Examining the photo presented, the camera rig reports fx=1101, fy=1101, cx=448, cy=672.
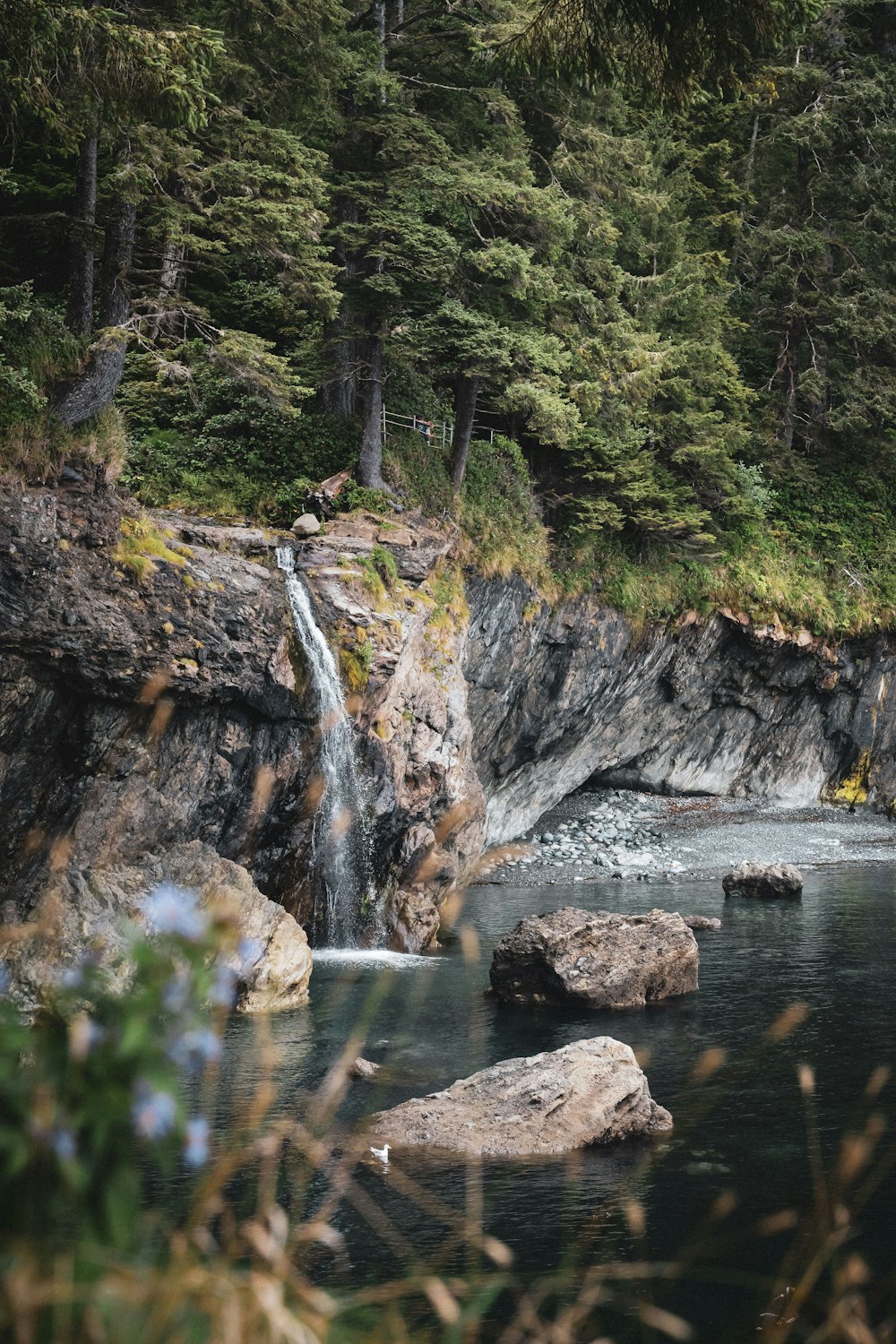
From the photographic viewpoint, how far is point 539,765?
29453 mm

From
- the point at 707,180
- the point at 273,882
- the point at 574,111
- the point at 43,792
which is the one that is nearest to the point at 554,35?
the point at 43,792

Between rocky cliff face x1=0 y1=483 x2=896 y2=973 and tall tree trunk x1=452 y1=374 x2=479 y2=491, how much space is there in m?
2.62

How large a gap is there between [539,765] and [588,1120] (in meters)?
21.0

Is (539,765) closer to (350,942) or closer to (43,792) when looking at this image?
(350,942)

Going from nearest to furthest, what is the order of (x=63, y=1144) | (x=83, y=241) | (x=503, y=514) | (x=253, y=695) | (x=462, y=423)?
(x=63, y=1144), (x=83, y=241), (x=253, y=695), (x=462, y=423), (x=503, y=514)

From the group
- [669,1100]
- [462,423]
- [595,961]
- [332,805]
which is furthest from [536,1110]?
[462,423]

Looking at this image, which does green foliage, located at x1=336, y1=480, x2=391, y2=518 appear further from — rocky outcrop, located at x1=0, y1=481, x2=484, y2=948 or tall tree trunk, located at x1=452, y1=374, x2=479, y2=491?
tall tree trunk, located at x1=452, y1=374, x2=479, y2=491

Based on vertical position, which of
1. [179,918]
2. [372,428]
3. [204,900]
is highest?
[372,428]

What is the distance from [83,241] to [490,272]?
30.4ft

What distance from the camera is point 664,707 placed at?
32.3m

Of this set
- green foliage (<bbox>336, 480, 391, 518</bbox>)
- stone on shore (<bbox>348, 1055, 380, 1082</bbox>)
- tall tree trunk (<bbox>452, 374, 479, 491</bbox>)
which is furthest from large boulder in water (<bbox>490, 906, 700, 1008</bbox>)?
tall tree trunk (<bbox>452, 374, 479, 491</bbox>)

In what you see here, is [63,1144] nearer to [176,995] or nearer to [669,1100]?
[176,995]

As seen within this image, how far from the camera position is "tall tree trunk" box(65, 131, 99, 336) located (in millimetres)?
15047

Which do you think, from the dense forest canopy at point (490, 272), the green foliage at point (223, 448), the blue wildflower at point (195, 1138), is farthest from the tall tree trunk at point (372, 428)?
the blue wildflower at point (195, 1138)
